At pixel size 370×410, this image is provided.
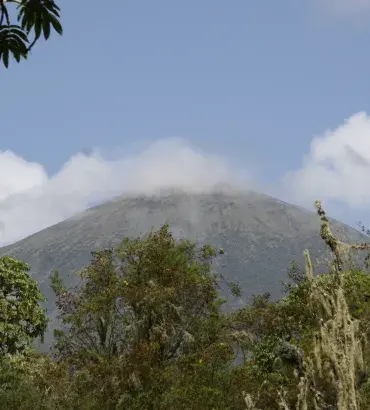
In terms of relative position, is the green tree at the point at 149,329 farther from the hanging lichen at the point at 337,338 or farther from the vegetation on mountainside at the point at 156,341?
the hanging lichen at the point at 337,338

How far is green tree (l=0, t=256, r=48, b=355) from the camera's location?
4197 centimetres

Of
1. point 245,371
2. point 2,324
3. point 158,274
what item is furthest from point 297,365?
point 2,324

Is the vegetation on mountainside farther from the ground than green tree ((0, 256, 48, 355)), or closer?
closer

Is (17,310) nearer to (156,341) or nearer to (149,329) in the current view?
(149,329)

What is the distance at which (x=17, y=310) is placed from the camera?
1699 inches

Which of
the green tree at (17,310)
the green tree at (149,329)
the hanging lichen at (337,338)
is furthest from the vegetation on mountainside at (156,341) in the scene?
the hanging lichen at (337,338)

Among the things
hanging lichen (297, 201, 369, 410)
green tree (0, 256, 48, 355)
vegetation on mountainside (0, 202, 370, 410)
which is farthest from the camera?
green tree (0, 256, 48, 355)

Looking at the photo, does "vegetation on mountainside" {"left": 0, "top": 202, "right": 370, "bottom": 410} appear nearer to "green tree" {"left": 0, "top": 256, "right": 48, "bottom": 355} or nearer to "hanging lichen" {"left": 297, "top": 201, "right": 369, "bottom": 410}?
"green tree" {"left": 0, "top": 256, "right": 48, "bottom": 355}

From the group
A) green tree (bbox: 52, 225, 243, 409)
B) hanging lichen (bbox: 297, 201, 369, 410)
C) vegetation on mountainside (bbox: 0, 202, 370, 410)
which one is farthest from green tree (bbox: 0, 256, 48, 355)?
hanging lichen (bbox: 297, 201, 369, 410)

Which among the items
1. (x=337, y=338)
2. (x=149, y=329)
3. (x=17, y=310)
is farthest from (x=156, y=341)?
(x=17, y=310)

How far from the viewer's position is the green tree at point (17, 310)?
4197cm

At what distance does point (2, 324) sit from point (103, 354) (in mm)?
15822

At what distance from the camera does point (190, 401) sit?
2433 cm

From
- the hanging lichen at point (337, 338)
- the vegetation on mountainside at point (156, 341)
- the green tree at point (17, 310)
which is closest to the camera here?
the hanging lichen at point (337, 338)
